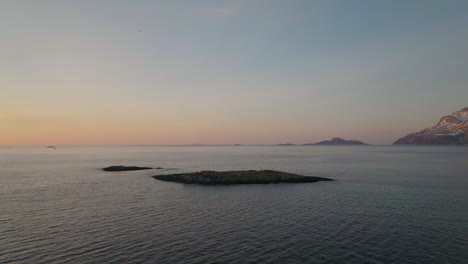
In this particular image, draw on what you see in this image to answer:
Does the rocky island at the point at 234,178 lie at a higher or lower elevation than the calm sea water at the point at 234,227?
higher

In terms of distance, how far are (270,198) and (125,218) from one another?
22482 millimetres

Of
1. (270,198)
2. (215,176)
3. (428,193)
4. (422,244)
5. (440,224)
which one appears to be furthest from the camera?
(215,176)

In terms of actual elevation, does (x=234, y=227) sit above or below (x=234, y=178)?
below

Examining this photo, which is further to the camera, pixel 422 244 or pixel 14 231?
pixel 14 231

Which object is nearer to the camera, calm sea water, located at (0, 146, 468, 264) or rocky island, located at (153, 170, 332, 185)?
calm sea water, located at (0, 146, 468, 264)

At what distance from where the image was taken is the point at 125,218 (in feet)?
99.9

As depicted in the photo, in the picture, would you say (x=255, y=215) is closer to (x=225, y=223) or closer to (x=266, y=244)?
(x=225, y=223)

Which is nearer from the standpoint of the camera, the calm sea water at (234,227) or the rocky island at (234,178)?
the calm sea water at (234,227)

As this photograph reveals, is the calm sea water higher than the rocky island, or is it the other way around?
the rocky island

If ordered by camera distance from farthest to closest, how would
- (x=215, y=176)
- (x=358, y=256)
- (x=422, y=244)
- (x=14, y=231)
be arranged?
(x=215, y=176) → (x=14, y=231) → (x=422, y=244) → (x=358, y=256)

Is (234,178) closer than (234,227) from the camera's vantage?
No

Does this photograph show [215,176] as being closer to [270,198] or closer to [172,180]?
[172,180]

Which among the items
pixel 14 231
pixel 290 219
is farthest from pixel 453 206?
pixel 14 231

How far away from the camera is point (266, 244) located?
2239 centimetres
